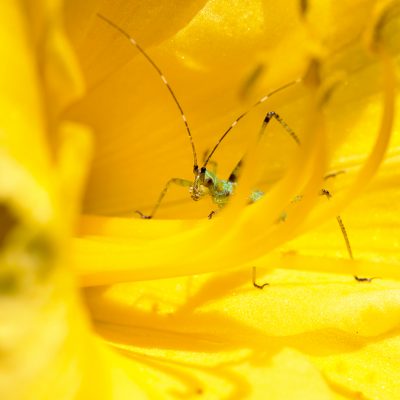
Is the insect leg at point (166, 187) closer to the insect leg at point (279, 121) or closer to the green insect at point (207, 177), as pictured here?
the green insect at point (207, 177)

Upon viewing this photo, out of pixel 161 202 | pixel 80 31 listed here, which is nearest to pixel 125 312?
pixel 161 202

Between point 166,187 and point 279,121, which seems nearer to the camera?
point 279,121

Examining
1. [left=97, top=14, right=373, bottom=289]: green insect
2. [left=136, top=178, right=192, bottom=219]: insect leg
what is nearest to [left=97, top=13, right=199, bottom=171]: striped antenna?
[left=97, top=14, right=373, bottom=289]: green insect

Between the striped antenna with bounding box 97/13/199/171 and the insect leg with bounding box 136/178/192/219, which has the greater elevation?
the striped antenna with bounding box 97/13/199/171

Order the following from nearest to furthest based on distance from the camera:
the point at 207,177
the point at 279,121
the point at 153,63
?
the point at 153,63 → the point at 279,121 → the point at 207,177

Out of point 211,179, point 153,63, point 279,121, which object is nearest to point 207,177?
point 211,179

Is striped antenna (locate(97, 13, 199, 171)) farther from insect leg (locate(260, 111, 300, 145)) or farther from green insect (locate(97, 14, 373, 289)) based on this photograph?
insect leg (locate(260, 111, 300, 145))

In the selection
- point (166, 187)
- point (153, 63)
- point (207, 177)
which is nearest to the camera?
point (153, 63)

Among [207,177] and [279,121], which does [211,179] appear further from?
[279,121]

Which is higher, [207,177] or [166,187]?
[207,177]

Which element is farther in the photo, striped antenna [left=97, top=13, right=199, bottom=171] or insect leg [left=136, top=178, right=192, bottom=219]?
insect leg [left=136, top=178, right=192, bottom=219]
